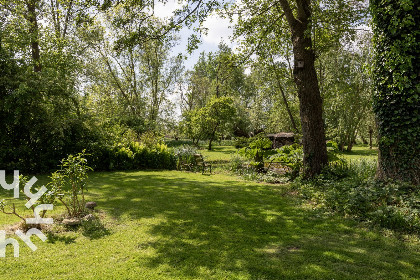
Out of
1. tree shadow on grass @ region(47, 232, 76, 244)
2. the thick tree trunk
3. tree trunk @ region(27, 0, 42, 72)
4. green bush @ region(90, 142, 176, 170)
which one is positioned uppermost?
tree trunk @ region(27, 0, 42, 72)

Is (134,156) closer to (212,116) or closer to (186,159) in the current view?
(186,159)

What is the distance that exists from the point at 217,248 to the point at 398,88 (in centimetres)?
531

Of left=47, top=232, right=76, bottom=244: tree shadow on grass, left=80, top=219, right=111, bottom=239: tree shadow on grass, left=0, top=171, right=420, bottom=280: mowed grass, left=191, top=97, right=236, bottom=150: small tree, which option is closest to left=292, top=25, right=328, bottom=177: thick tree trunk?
left=0, top=171, right=420, bottom=280: mowed grass

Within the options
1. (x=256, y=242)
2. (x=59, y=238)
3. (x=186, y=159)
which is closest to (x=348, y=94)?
(x=186, y=159)

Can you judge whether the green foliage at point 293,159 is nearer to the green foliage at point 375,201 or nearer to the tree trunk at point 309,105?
the tree trunk at point 309,105

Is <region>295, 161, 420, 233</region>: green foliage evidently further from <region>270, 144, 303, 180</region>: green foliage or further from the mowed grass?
<region>270, 144, 303, 180</region>: green foliage

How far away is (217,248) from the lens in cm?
421

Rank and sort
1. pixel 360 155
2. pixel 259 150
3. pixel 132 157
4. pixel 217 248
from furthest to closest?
1. pixel 360 155
2. pixel 132 157
3. pixel 259 150
4. pixel 217 248

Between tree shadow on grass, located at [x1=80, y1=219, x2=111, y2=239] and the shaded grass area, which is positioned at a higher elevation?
the shaded grass area

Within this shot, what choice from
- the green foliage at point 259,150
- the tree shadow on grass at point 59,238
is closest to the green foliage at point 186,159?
the green foliage at point 259,150

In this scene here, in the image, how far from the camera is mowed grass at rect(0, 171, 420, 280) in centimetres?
346

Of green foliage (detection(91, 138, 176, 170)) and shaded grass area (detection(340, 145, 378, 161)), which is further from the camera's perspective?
shaded grass area (detection(340, 145, 378, 161))

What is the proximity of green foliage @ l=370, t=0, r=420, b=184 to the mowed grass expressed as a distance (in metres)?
2.09

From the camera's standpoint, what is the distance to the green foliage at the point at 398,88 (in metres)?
5.93
